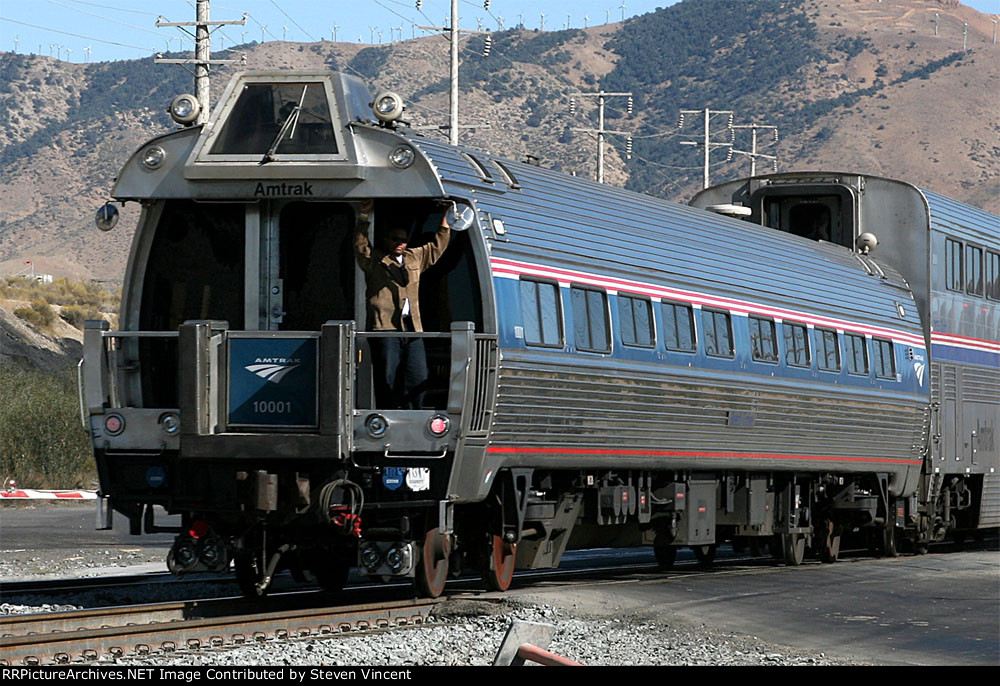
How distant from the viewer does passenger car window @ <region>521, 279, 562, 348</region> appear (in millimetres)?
13062

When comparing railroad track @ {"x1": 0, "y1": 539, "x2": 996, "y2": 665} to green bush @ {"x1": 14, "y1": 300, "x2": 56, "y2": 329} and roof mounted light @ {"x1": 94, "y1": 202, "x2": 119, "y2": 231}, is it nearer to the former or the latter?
roof mounted light @ {"x1": 94, "y1": 202, "x2": 119, "y2": 231}

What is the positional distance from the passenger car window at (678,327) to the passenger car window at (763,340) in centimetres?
147

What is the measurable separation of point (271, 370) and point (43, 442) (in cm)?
2112

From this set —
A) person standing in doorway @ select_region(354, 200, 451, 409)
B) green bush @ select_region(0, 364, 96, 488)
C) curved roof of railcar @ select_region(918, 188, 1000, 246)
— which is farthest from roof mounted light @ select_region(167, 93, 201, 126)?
green bush @ select_region(0, 364, 96, 488)

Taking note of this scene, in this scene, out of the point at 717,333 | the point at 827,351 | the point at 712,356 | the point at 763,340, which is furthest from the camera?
the point at 827,351

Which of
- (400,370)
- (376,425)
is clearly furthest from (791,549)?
(376,425)

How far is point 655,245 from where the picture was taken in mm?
15648

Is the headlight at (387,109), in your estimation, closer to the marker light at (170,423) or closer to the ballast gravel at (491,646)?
the marker light at (170,423)

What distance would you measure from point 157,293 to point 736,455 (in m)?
6.86

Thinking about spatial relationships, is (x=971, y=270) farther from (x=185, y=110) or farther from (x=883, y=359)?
(x=185, y=110)

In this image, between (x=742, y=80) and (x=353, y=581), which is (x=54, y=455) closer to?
(x=353, y=581)

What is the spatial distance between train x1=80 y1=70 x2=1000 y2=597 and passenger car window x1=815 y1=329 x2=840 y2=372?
2.23 m

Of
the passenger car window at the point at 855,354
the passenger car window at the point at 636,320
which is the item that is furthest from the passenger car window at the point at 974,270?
the passenger car window at the point at 636,320

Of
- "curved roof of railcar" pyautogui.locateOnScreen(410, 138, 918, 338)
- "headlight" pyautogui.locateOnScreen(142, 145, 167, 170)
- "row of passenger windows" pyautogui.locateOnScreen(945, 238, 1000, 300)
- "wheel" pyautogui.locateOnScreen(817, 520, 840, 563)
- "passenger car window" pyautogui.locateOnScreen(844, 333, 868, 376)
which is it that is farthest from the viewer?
"row of passenger windows" pyautogui.locateOnScreen(945, 238, 1000, 300)
